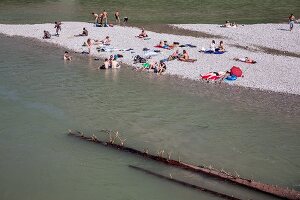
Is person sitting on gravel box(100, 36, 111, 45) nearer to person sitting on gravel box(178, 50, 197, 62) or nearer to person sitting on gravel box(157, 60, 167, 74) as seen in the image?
person sitting on gravel box(178, 50, 197, 62)

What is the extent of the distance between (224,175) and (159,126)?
318 inches

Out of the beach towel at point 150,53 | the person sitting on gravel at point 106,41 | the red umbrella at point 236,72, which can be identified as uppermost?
the person sitting on gravel at point 106,41

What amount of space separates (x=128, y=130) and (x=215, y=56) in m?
19.2

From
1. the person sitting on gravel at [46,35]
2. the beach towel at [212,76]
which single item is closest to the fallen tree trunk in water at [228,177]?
the beach towel at [212,76]

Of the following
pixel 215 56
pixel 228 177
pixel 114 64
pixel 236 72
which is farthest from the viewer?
pixel 215 56

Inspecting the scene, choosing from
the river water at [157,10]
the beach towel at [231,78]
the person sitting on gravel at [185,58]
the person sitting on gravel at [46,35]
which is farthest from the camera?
the river water at [157,10]

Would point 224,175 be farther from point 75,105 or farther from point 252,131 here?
→ point 75,105

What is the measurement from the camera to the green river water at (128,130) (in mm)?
18594

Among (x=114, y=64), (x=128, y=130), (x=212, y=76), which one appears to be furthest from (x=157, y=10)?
(x=128, y=130)

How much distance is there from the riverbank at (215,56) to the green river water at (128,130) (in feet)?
8.62

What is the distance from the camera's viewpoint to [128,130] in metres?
24.1

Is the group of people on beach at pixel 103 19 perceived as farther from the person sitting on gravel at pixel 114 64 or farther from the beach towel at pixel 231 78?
the beach towel at pixel 231 78

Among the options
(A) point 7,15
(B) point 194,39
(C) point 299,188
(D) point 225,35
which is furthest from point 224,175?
(A) point 7,15

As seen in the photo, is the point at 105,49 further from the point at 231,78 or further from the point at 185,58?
the point at 231,78
